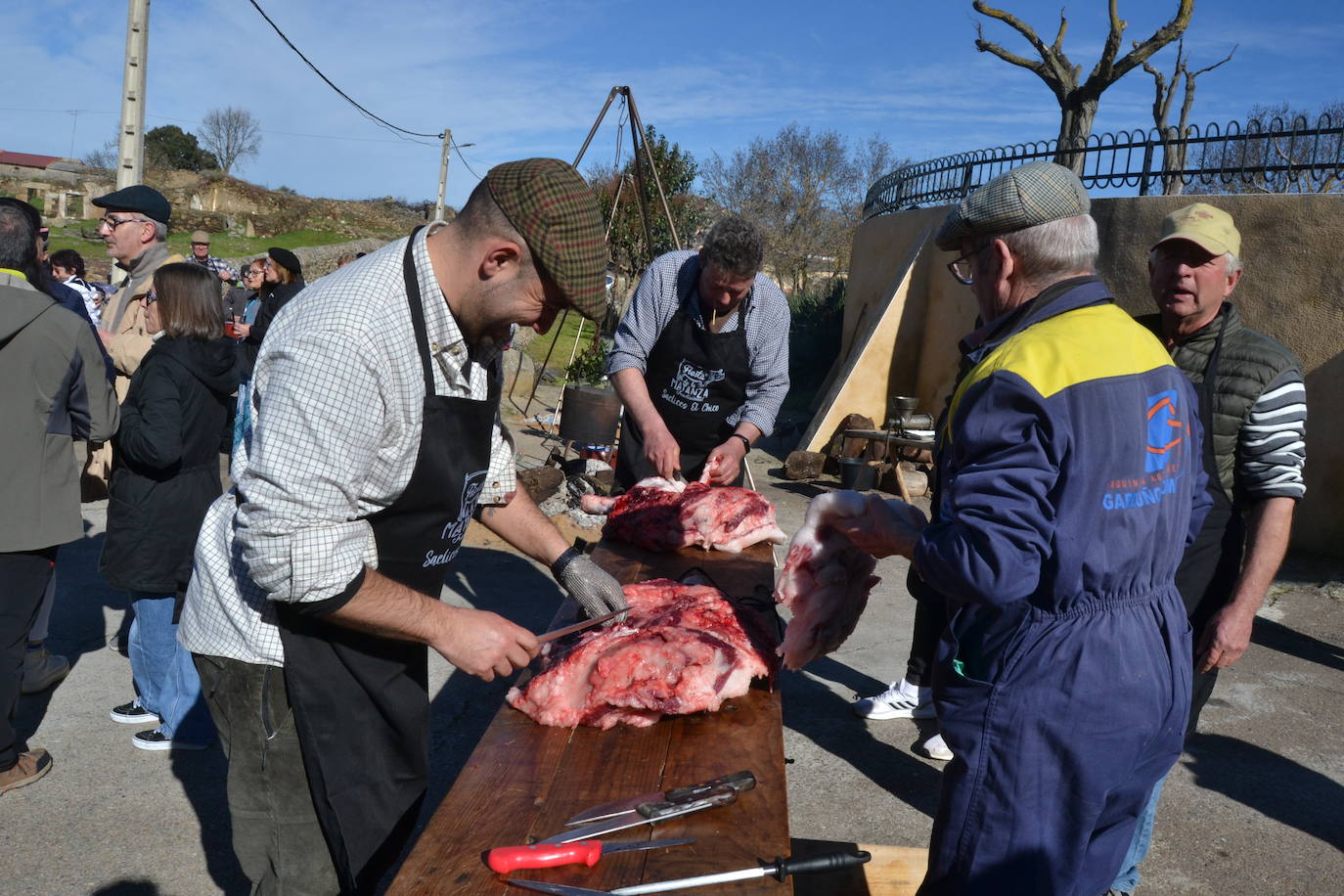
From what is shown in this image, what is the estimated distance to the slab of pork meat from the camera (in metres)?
2.84

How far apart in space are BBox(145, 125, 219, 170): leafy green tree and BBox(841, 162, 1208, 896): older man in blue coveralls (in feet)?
168

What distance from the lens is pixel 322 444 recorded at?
1868mm

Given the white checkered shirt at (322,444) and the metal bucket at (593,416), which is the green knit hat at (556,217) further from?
the metal bucket at (593,416)

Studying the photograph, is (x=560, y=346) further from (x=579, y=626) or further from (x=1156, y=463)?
(x=1156, y=463)

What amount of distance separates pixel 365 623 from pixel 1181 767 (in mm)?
4648

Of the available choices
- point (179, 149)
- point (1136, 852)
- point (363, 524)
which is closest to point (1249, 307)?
point (1136, 852)

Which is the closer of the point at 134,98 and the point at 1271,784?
the point at 1271,784

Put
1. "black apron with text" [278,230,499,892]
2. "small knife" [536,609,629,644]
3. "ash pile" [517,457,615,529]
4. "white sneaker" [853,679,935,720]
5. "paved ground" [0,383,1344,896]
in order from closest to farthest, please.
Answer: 1. "black apron with text" [278,230,499,892]
2. "small knife" [536,609,629,644]
3. "paved ground" [0,383,1344,896]
4. "white sneaker" [853,679,935,720]
5. "ash pile" [517,457,615,529]

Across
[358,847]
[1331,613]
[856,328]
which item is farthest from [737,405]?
[856,328]

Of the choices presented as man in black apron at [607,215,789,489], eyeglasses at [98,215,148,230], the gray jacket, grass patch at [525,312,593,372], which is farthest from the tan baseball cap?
grass patch at [525,312,593,372]

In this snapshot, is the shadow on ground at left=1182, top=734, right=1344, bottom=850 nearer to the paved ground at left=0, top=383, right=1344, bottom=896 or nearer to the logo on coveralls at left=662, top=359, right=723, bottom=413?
the paved ground at left=0, top=383, right=1344, bottom=896

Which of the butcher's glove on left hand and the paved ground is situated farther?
the paved ground

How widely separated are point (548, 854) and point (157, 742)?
11.7ft

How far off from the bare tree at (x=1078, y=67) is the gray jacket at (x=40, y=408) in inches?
657
